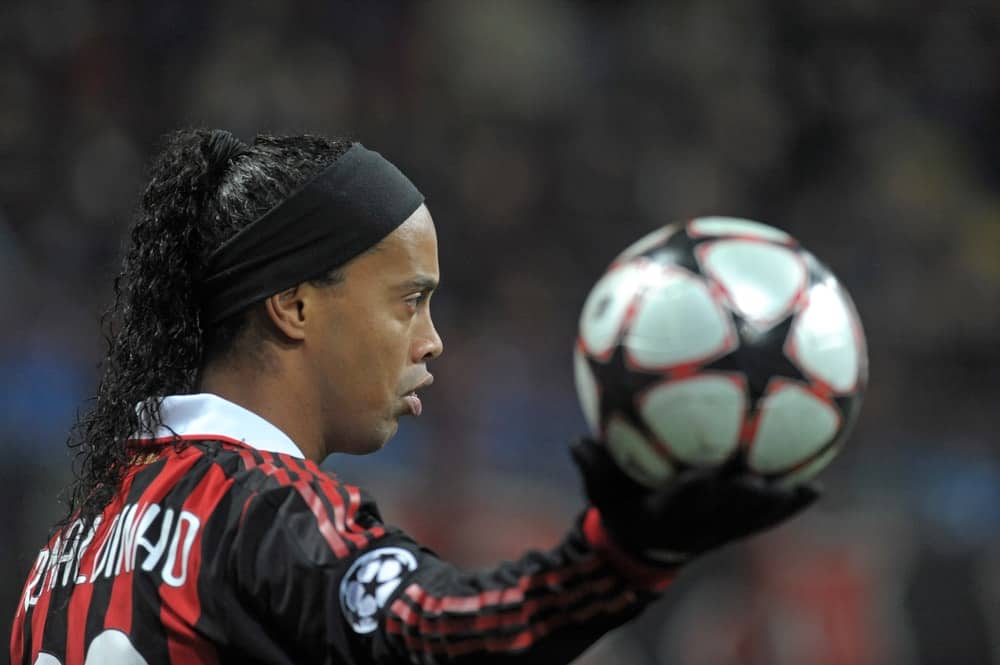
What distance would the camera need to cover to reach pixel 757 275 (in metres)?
2.10

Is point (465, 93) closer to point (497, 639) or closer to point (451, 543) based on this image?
point (451, 543)

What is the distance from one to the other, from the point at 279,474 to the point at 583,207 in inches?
330

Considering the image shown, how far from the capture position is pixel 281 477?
240 cm

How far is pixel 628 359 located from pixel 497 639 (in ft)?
1.46

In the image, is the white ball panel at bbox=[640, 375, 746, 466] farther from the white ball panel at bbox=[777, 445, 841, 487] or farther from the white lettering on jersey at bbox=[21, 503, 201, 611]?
the white lettering on jersey at bbox=[21, 503, 201, 611]

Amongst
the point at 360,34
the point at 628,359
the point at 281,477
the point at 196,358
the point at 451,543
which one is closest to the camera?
the point at 628,359

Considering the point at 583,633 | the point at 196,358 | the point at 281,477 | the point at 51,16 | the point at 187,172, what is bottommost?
the point at 583,633

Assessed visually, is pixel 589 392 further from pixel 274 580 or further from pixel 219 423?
pixel 219 423

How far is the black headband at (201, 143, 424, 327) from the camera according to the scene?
2637 mm

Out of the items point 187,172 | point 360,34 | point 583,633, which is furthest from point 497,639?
point 360,34

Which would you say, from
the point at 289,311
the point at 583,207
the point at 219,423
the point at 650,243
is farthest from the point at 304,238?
the point at 583,207

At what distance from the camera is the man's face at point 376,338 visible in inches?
105

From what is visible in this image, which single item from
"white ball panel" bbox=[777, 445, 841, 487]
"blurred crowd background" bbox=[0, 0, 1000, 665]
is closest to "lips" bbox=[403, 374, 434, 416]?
"white ball panel" bbox=[777, 445, 841, 487]

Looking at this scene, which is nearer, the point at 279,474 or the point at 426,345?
the point at 279,474
